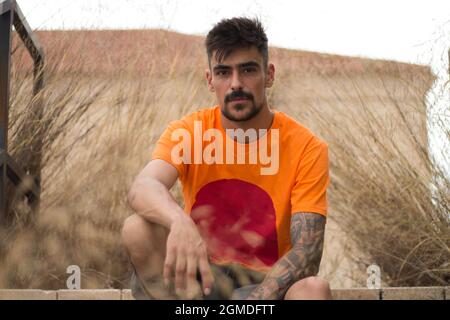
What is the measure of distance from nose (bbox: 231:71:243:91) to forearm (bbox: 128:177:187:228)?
0.29 m

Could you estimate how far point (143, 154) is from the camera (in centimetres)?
307

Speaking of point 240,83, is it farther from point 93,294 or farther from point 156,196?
point 93,294

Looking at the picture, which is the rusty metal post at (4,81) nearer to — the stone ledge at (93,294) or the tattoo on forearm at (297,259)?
the stone ledge at (93,294)

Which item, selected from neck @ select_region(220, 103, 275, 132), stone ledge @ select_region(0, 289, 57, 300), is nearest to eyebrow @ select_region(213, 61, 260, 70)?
neck @ select_region(220, 103, 275, 132)

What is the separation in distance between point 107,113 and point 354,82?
43.9 inches

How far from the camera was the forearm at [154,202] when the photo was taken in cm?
161

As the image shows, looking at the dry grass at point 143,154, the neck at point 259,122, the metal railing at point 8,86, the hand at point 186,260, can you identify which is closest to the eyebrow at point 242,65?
the neck at point 259,122

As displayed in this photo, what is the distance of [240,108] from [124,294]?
2.15 ft

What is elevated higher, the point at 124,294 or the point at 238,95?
the point at 238,95

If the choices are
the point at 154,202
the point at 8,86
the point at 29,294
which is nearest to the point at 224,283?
the point at 154,202

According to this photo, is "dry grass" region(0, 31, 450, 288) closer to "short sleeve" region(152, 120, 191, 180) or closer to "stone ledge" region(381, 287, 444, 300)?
"stone ledge" region(381, 287, 444, 300)

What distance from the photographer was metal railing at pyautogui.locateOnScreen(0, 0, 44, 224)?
2486mm
